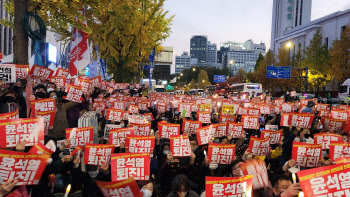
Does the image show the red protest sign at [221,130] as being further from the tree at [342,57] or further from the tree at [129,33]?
the tree at [342,57]

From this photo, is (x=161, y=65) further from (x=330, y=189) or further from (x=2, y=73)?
(x=330, y=189)

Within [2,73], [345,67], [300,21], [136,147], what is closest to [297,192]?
[136,147]

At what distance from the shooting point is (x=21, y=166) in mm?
3848

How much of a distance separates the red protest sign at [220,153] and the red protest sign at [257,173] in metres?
1.43

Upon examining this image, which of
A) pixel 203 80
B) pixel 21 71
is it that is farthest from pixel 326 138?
pixel 203 80

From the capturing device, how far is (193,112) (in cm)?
1386

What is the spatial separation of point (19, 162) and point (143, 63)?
2597 cm

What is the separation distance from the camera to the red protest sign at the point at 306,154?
546 cm

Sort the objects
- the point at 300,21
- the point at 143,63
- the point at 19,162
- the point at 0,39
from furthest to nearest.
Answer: the point at 0,39, the point at 300,21, the point at 143,63, the point at 19,162

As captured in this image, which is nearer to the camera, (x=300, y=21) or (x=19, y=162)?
Result: (x=19, y=162)

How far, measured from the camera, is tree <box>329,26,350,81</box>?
1482 inches

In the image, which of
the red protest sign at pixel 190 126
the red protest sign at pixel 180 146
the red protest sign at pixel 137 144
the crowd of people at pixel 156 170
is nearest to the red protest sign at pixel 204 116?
the red protest sign at pixel 190 126

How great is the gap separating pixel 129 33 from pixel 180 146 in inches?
701

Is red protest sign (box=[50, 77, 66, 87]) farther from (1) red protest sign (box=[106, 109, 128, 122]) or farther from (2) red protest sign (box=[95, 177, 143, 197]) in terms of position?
(2) red protest sign (box=[95, 177, 143, 197])
